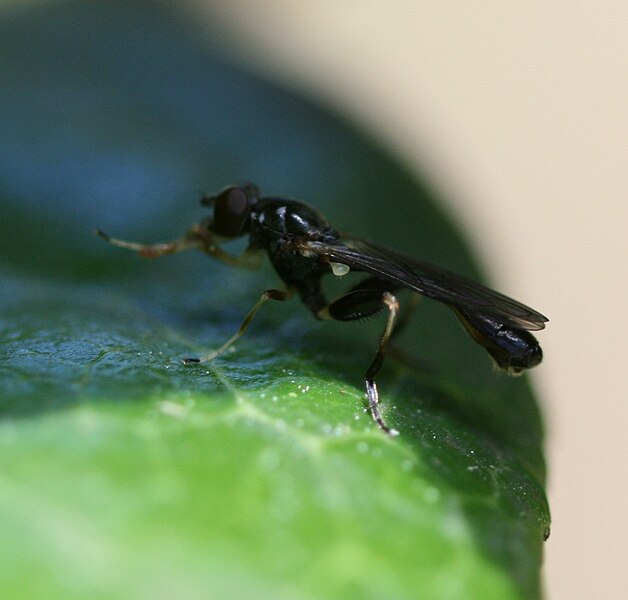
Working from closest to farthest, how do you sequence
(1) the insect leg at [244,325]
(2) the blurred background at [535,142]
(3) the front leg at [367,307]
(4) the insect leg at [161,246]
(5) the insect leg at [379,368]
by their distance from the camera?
(5) the insect leg at [379,368]
(1) the insect leg at [244,325]
(3) the front leg at [367,307]
(4) the insect leg at [161,246]
(2) the blurred background at [535,142]

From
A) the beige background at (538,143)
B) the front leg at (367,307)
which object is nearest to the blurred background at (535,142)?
the beige background at (538,143)

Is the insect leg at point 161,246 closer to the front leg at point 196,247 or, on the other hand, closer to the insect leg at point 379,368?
the front leg at point 196,247

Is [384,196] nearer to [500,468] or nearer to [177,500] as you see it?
[500,468]

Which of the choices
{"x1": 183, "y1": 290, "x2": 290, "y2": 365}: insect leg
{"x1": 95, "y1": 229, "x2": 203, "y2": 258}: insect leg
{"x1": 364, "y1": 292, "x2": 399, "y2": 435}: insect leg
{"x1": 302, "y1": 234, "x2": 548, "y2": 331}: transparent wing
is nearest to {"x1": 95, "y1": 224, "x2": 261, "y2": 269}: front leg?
{"x1": 95, "y1": 229, "x2": 203, "y2": 258}: insect leg

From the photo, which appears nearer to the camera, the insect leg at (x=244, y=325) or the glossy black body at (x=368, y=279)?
the insect leg at (x=244, y=325)

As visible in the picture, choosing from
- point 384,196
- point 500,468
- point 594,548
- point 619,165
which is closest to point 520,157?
point 619,165

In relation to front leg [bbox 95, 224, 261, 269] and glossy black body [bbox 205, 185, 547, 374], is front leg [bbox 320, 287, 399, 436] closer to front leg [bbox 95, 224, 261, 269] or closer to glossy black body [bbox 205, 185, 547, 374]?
glossy black body [bbox 205, 185, 547, 374]
